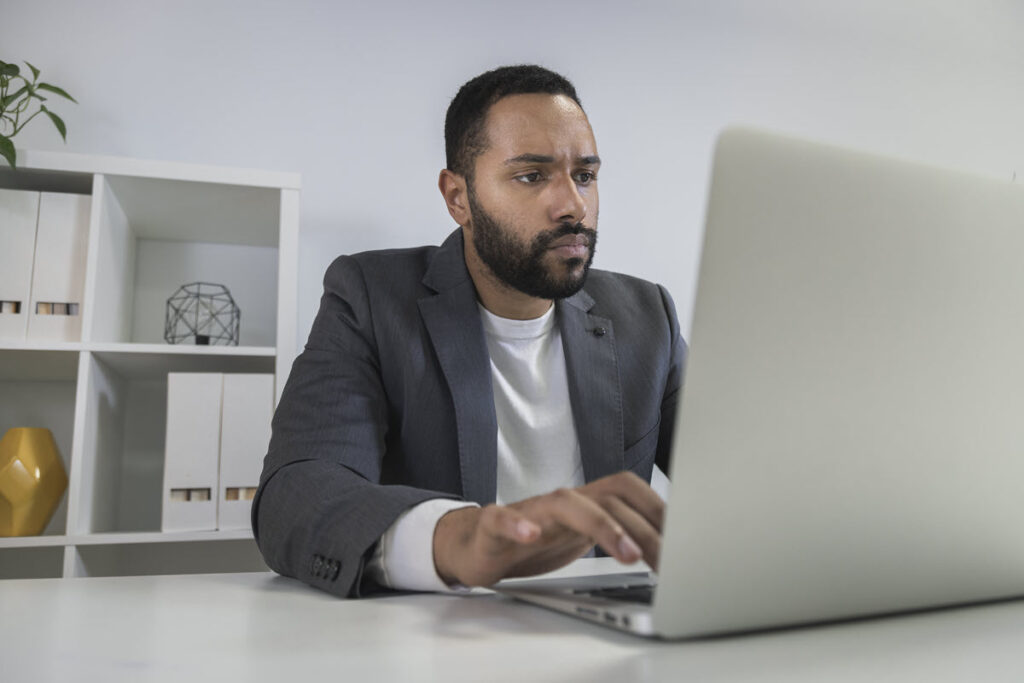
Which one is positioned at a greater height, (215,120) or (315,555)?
(215,120)

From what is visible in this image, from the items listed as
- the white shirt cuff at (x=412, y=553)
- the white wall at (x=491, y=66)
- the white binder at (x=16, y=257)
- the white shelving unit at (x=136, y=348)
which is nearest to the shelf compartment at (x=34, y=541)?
the white shelving unit at (x=136, y=348)

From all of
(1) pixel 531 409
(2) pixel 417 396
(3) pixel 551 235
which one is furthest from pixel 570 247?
(2) pixel 417 396

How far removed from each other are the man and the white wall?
0.71m

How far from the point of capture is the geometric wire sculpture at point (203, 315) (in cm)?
215

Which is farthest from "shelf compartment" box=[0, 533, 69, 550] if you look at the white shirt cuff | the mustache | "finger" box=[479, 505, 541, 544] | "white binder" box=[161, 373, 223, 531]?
"finger" box=[479, 505, 541, 544]

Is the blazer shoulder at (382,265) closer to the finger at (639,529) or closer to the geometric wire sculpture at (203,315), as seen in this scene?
the geometric wire sculpture at (203,315)

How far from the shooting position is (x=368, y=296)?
1.46 metres

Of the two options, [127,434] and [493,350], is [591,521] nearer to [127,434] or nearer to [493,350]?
[493,350]

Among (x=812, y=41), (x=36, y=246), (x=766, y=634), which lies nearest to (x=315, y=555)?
(x=766, y=634)

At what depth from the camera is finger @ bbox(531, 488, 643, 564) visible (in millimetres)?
610

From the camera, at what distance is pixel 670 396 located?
5.56 ft

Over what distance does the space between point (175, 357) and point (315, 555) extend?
1.24m

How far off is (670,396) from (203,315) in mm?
1240

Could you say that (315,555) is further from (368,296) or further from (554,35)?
(554,35)
